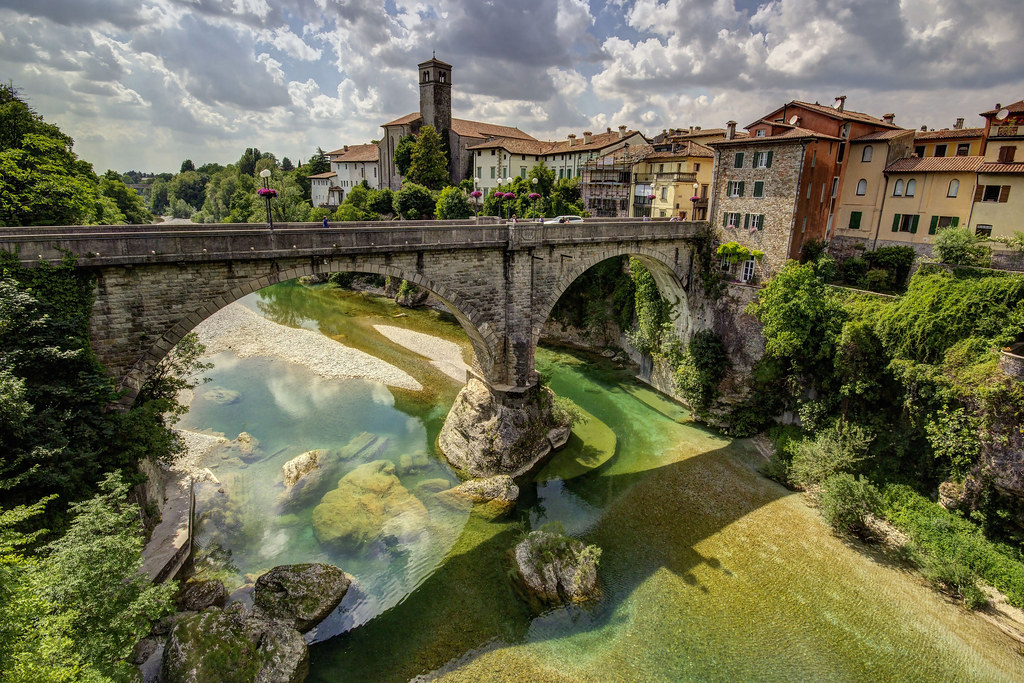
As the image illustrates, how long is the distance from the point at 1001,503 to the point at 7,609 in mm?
25591

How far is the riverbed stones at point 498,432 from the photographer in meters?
22.5

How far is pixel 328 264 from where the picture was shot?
18.4m

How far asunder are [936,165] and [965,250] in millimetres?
7809

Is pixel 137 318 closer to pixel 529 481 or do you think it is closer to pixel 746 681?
pixel 529 481

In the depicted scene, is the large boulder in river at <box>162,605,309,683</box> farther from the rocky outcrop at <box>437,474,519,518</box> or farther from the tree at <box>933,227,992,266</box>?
the tree at <box>933,227,992,266</box>

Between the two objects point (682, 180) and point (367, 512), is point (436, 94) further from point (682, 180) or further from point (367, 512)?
point (367, 512)

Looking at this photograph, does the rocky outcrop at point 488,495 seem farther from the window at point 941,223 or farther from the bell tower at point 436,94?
the bell tower at point 436,94

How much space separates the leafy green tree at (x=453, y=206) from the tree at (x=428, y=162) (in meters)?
11.5

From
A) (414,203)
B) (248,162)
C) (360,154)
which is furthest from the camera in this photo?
(248,162)

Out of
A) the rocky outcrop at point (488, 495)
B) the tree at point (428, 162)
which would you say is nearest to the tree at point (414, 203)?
the tree at point (428, 162)

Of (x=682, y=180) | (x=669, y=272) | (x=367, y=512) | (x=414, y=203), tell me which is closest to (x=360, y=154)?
(x=414, y=203)

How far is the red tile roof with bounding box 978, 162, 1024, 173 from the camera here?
23438 millimetres

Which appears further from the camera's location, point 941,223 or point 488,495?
point 941,223

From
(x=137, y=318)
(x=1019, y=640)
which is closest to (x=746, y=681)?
(x=1019, y=640)
